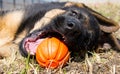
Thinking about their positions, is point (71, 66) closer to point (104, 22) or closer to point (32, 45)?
point (32, 45)

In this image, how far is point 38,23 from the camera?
11.9ft

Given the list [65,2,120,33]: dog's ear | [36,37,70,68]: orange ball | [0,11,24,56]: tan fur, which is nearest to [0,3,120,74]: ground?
[36,37,70,68]: orange ball

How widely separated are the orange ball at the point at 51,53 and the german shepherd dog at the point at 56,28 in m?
0.14

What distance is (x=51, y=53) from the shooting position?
2873 mm

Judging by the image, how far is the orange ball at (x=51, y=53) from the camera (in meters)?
2.87

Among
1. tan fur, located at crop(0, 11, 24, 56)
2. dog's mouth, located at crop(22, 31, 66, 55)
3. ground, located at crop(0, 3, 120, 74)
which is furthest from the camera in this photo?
tan fur, located at crop(0, 11, 24, 56)

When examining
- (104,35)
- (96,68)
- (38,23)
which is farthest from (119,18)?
(96,68)

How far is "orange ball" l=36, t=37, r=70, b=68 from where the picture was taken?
2.87 metres

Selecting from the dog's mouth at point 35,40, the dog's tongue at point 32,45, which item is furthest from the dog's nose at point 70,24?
the dog's tongue at point 32,45

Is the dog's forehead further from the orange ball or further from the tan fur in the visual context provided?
the orange ball

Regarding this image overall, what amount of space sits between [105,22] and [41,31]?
89 cm

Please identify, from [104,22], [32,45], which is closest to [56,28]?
[32,45]

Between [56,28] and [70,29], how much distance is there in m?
0.19

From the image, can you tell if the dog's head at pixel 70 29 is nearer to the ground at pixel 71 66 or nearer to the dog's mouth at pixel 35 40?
the dog's mouth at pixel 35 40
